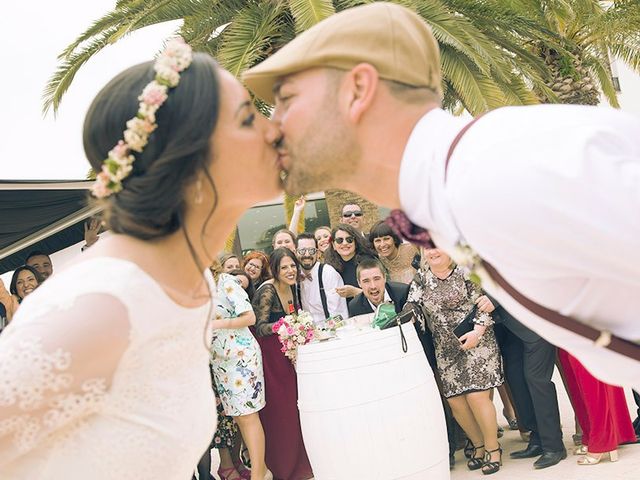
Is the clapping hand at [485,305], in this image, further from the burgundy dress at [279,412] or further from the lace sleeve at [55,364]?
the lace sleeve at [55,364]

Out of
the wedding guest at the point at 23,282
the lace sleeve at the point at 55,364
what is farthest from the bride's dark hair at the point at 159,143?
the wedding guest at the point at 23,282

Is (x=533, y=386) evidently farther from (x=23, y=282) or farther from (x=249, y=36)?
(x=249, y=36)

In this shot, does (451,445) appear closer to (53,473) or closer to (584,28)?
(53,473)

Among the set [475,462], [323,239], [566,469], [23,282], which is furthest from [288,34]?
[566,469]

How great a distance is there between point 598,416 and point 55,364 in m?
5.28

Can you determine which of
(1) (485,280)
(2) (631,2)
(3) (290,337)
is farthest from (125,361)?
(2) (631,2)

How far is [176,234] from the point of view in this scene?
2438mm

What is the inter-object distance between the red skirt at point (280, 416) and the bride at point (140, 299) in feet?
16.3

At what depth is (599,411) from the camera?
6.45 metres

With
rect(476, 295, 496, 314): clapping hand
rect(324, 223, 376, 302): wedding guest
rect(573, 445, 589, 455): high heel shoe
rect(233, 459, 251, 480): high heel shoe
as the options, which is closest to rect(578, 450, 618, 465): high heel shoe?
rect(573, 445, 589, 455): high heel shoe

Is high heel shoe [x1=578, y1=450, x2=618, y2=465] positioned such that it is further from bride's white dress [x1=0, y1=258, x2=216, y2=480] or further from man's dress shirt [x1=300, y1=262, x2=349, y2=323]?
bride's white dress [x1=0, y1=258, x2=216, y2=480]

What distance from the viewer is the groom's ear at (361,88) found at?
2.12 metres

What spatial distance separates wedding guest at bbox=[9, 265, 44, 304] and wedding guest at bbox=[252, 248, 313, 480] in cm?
201

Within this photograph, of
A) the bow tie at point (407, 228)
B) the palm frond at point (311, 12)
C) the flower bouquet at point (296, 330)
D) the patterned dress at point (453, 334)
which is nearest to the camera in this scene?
the bow tie at point (407, 228)
